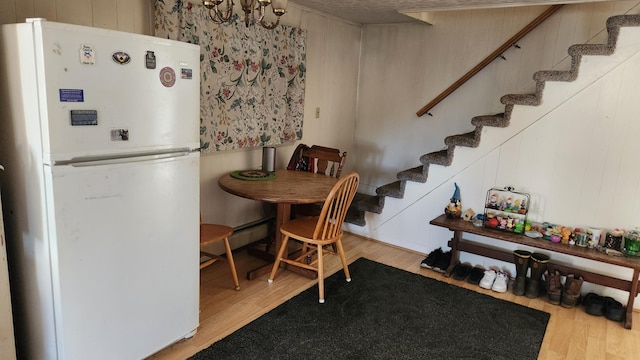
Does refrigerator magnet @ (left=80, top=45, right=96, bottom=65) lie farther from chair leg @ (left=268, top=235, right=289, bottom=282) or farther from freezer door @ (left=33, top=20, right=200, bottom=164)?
chair leg @ (left=268, top=235, right=289, bottom=282)

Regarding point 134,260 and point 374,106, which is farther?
point 374,106

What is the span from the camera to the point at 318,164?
372 centimetres

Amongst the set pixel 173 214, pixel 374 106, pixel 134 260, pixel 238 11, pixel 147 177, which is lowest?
pixel 134 260

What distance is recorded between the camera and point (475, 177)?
137 inches

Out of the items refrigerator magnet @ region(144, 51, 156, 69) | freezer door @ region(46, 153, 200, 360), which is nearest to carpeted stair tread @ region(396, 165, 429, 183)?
freezer door @ region(46, 153, 200, 360)

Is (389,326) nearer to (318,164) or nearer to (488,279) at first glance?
(488,279)

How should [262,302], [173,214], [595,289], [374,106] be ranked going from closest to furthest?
[173,214], [262,302], [595,289], [374,106]

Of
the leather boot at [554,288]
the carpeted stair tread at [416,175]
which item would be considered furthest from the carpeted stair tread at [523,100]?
the leather boot at [554,288]

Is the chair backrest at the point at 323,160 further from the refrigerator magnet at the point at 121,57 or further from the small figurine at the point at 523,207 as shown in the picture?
the refrigerator magnet at the point at 121,57

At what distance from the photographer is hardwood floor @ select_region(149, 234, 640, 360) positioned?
241cm

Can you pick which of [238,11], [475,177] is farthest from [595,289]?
[238,11]

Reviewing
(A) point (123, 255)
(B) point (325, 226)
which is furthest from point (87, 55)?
(B) point (325, 226)

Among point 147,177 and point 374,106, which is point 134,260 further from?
point 374,106

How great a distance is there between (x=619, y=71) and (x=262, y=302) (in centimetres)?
285
